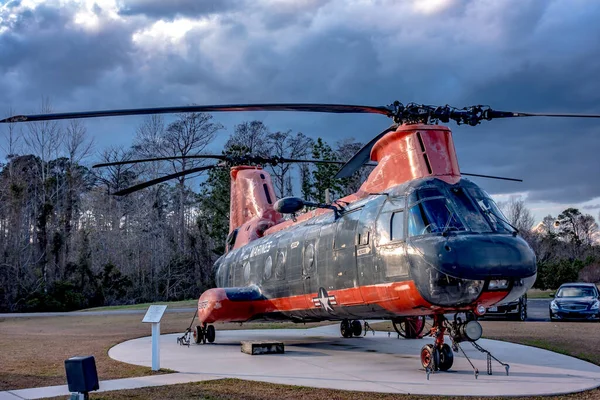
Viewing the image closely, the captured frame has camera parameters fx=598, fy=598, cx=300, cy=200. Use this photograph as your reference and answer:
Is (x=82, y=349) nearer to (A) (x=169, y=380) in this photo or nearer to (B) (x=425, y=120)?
(A) (x=169, y=380)

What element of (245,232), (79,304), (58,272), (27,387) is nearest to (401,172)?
(27,387)

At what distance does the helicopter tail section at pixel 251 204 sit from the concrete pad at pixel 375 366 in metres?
3.50

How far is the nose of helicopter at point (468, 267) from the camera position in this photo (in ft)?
29.7

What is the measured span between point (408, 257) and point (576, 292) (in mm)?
18404

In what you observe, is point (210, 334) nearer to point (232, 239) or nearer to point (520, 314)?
point (232, 239)

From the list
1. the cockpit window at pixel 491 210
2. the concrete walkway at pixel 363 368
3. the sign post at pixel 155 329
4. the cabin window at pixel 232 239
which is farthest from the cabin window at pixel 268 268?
the cockpit window at pixel 491 210

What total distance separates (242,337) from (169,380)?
9.10m

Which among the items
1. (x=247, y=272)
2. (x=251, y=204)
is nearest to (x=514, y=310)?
(x=251, y=204)

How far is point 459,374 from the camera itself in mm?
10430

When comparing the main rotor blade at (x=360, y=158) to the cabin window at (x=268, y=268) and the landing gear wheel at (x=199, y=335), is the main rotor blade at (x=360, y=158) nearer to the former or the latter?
the cabin window at (x=268, y=268)

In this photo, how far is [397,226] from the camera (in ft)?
33.7

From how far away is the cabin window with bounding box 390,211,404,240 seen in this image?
1014 centimetres

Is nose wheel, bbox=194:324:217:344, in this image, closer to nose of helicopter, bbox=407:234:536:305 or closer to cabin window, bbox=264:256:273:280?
cabin window, bbox=264:256:273:280

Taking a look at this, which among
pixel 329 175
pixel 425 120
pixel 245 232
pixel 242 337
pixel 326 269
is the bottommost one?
pixel 242 337
